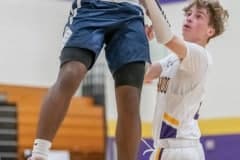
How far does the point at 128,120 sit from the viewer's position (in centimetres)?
→ 237

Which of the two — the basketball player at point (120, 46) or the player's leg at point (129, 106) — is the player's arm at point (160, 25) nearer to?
the basketball player at point (120, 46)

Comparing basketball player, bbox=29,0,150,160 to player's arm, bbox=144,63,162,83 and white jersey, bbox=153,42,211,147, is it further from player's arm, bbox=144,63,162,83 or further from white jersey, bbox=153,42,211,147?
player's arm, bbox=144,63,162,83

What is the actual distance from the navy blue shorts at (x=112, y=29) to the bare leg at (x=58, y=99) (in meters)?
0.12

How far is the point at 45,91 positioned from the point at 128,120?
555 centimetres

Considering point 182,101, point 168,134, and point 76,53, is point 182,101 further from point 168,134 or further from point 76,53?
point 76,53

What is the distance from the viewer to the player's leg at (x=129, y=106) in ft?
7.77

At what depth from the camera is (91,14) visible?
7.73 ft

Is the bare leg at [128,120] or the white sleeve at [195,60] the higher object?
the white sleeve at [195,60]

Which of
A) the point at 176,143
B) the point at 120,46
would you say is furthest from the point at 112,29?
the point at 176,143

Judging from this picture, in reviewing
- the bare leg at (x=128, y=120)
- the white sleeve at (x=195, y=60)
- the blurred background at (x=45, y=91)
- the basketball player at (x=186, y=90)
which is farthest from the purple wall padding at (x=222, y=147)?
the bare leg at (x=128, y=120)

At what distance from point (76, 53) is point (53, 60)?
5.71 meters

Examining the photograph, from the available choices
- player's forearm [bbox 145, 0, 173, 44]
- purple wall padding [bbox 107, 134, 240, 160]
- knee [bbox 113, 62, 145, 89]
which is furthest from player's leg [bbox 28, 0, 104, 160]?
purple wall padding [bbox 107, 134, 240, 160]

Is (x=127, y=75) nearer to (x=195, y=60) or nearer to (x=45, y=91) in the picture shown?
(x=195, y=60)

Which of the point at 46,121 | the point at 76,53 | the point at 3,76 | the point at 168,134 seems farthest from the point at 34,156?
the point at 3,76
